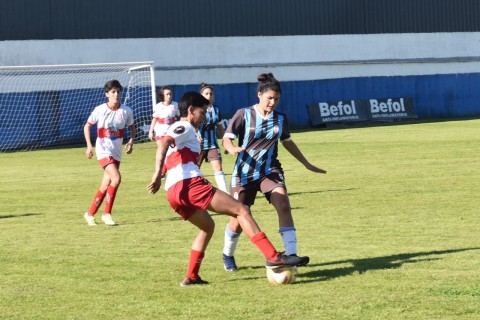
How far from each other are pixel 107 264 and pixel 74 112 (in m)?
26.9

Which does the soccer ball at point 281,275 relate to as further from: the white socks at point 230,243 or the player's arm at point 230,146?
the player's arm at point 230,146

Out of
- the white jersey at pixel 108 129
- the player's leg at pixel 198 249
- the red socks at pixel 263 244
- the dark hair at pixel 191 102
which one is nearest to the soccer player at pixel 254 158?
the player's leg at pixel 198 249

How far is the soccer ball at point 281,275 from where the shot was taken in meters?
9.95

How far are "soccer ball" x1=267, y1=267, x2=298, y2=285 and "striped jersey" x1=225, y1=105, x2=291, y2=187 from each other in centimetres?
140

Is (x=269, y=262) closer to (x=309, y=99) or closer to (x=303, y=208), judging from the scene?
Answer: (x=303, y=208)

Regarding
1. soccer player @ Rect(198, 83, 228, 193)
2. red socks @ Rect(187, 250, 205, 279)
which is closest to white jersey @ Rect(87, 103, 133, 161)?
soccer player @ Rect(198, 83, 228, 193)

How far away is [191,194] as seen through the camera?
10.0 m

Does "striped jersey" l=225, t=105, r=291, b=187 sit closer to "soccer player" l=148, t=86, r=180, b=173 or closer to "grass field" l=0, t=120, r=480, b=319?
"grass field" l=0, t=120, r=480, b=319

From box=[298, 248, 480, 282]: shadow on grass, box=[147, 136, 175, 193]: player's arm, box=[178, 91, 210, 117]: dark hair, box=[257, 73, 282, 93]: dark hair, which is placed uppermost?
box=[257, 73, 282, 93]: dark hair

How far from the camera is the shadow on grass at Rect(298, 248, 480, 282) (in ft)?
34.5

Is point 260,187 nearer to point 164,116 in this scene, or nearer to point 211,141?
point 211,141

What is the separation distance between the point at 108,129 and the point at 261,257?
5197 mm

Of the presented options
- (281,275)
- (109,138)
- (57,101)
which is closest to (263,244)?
(281,275)

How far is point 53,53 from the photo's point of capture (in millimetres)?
41281
